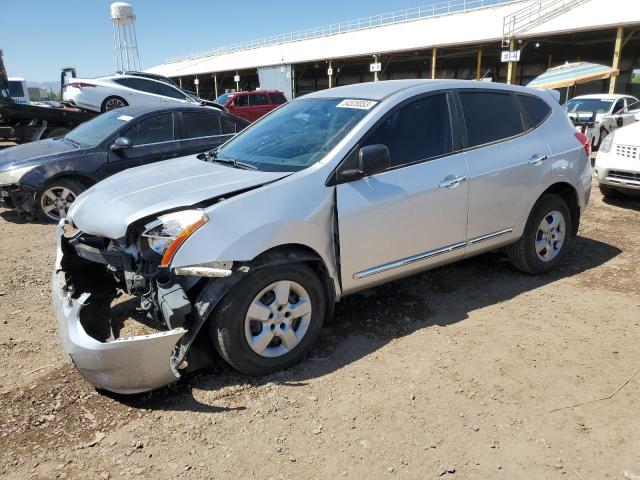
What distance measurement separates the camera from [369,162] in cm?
322

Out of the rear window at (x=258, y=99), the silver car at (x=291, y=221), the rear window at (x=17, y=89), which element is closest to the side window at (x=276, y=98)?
the rear window at (x=258, y=99)

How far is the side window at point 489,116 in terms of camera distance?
401cm

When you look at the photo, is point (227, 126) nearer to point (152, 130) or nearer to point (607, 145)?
point (152, 130)

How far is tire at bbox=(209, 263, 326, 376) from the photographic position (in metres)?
2.86

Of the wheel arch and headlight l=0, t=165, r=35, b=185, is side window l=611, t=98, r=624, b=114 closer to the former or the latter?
the wheel arch

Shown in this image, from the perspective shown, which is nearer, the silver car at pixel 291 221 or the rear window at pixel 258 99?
the silver car at pixel 291 221

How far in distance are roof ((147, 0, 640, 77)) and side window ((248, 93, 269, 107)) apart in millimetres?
12780

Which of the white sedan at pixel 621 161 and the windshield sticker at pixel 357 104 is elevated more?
the windshield sticker at pixel 357 104

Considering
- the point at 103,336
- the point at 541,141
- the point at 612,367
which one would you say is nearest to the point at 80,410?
the point at 103,336

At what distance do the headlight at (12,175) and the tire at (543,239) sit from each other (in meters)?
6.11

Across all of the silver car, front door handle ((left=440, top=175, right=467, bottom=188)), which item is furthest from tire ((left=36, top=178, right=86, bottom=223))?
front door handle ((left=440, top=175, right=467, bottom=188))

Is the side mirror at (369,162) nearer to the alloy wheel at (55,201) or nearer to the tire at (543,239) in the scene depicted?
the tire at (543,239)

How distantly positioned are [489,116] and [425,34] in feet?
97.2

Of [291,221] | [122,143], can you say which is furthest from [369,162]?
[122,143]
